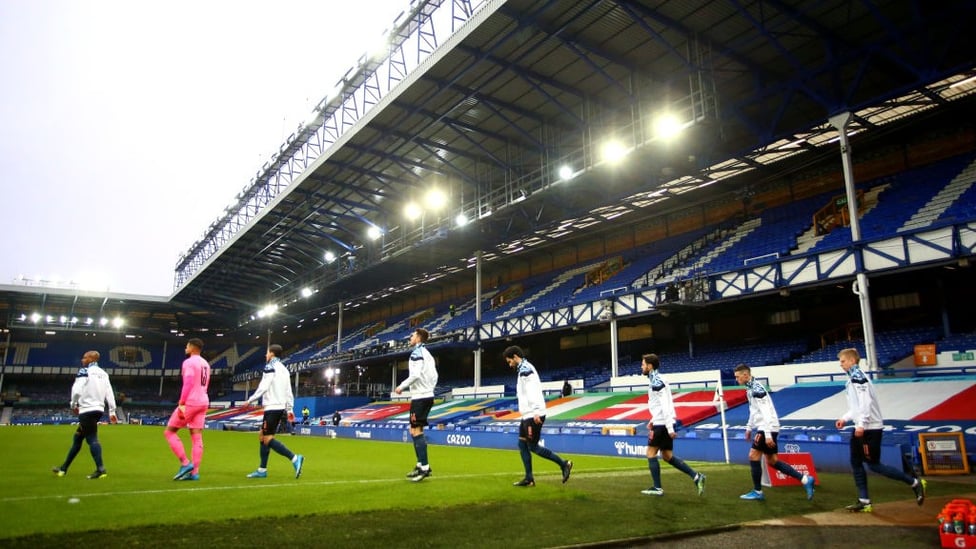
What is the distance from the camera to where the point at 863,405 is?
736 cm

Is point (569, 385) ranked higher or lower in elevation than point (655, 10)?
lower

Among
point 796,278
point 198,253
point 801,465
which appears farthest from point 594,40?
point 198,253

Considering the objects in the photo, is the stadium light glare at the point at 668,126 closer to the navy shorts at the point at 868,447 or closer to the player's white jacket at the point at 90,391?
the navy shorts at the point at 868,447

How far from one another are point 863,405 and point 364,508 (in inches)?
232

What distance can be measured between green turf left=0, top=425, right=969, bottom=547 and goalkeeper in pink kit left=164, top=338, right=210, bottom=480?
0.32 metres

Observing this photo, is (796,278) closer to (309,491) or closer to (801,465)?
(801,465)

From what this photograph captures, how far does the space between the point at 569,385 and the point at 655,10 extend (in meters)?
16.3

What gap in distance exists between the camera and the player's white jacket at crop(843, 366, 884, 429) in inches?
288

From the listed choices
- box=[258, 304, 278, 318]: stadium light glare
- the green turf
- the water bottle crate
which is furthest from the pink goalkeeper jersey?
box=[258, 304, 278, 318]: stadium light glare

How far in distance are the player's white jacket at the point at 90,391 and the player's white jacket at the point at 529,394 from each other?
5907mm

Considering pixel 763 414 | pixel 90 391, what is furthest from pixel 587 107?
pixel 90 391

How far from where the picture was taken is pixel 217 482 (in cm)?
820

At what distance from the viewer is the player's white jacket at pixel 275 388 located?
878cm

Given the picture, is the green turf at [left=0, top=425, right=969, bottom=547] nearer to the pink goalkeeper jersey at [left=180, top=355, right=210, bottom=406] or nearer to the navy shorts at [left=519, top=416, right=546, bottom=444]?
the navy shorts at [left=519, top=416, right=546, bottom=444]
